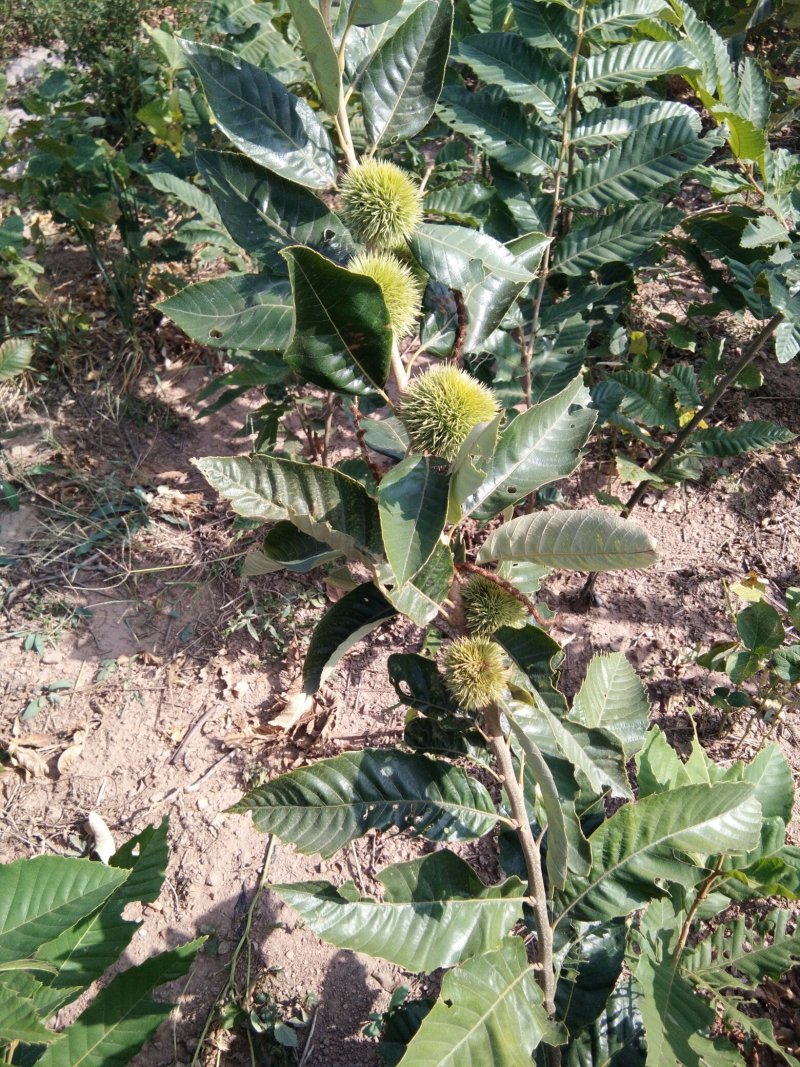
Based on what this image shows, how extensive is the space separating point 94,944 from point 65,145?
2.86 m

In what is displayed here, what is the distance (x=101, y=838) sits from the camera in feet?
6.98

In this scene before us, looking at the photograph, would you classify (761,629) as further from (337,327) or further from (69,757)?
(69,757)

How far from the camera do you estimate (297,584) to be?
105 inches

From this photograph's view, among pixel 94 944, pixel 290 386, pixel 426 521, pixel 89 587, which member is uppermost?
pixel 426 521

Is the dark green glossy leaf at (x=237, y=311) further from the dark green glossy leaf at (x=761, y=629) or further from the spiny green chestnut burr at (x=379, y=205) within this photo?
the dark green glossy leaf at (x=761, y=629)

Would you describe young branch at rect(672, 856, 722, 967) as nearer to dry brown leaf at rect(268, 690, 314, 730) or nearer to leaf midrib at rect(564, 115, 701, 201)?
dry brown leaf at rect(268, 690, 314, 730)

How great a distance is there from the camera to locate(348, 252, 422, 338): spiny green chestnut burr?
3.42ft

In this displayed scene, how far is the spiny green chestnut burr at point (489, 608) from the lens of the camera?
3.60 feet

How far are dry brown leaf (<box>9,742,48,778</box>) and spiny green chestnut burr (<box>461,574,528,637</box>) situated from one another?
1743 millimetres

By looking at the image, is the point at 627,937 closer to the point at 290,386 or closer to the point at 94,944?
the point at 94,944

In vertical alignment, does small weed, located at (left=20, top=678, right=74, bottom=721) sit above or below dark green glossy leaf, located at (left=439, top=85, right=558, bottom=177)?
below

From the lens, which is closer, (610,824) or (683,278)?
(610,824)

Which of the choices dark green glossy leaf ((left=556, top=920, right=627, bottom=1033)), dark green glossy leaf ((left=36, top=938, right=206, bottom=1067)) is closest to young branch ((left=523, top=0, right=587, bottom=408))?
dark green glossy leaf ((left=556, top=920, right=627, bottom=1033))

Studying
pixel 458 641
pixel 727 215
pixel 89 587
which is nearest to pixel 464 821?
pixel 458 641
